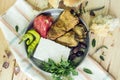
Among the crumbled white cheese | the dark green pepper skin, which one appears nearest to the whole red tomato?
the dark green pepper skin

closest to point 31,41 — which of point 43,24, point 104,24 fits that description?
point 43,24

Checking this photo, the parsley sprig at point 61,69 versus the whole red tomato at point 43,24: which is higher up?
the whole red tomato at point 43,24

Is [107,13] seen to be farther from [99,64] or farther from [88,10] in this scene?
[99,64]

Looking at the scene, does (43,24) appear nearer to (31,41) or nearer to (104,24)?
(31,41)

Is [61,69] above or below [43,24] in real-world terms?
below

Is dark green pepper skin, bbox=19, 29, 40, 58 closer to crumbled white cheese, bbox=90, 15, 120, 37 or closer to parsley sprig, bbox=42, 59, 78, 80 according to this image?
parsley sprig, bbox=42, 59, 78, 80

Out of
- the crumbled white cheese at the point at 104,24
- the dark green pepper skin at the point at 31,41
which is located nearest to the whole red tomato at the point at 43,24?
the dark green pepper skin at the point at 31,41

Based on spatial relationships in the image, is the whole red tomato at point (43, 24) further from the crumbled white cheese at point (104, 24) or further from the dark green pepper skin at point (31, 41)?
the crumbled white cheese at point (104, 24)
